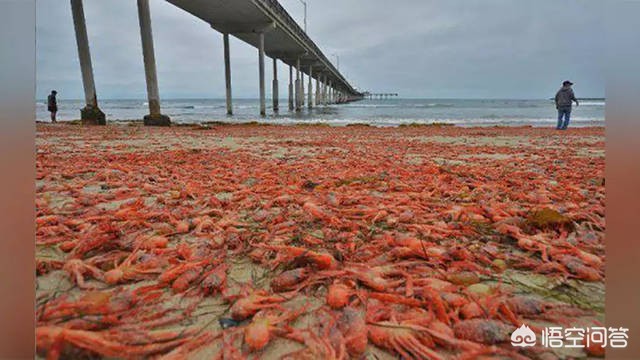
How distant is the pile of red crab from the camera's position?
1142 mm

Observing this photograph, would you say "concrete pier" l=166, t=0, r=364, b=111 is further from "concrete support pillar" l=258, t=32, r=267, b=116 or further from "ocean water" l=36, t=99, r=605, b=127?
"ocean water" l=36, t=99, r=605, b=127

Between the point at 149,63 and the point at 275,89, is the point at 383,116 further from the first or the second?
the point at 149,63

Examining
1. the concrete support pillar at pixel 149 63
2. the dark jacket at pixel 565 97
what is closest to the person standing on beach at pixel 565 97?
the dark jacket at pixel 565 97

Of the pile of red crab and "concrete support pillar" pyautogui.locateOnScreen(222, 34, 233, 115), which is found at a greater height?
"concrete support pillar" pyautogui.locateOnScreen(222, 34, 233, 115)

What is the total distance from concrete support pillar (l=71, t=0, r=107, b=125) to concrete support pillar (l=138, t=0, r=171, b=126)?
225cm

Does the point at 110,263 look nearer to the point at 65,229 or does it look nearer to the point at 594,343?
the point at 65,229

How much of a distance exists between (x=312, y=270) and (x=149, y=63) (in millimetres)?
16237

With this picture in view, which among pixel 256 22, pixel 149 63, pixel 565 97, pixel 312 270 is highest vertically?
pixel 256 22

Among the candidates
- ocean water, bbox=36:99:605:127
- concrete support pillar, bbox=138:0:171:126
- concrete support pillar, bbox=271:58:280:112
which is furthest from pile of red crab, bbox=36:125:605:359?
concrete support pillar, bbox=271:58:280:112

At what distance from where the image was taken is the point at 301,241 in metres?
2.01

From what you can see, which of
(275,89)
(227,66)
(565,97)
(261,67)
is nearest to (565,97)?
(565,97)

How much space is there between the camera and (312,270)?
1.63m

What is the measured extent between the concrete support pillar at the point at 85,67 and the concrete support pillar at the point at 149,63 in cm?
225

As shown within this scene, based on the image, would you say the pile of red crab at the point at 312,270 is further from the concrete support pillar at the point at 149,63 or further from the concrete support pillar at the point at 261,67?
the concrete support pillar at the point at 261,67
